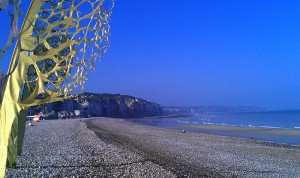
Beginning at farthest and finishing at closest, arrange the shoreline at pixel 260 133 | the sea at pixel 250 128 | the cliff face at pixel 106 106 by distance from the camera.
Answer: the cliff face at pixel 106 106
the sea at pixel 250 128
the shoreline at pixel 260 133

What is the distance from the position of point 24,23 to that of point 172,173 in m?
8.37

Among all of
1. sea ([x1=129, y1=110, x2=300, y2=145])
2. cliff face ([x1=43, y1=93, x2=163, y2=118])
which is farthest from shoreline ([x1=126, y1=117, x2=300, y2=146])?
cliff face ([x1=43, y1=93, x2=163, y2=118])

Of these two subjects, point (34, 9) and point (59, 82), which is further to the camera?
point (59, 82)

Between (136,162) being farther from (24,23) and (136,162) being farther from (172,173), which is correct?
(24,23)

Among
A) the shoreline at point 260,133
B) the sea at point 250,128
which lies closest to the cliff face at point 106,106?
the sea at point 250,128

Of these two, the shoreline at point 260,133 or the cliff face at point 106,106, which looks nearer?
the shoreline at point 260,133

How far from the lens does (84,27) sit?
15.8 ft

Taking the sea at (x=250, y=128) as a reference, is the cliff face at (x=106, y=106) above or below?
above

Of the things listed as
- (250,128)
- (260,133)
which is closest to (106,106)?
(250,128)

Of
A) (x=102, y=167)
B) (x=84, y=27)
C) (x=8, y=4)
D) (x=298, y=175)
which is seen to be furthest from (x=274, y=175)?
(x=8, y=4)

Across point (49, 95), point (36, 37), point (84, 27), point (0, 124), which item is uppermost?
point (84, 27)

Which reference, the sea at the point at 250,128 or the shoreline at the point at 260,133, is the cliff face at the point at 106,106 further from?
the shoreline at the point at 260,133

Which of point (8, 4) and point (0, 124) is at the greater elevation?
point (8, 4)

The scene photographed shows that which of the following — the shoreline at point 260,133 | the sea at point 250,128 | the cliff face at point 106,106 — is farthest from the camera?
the cliff face at point 106,106
